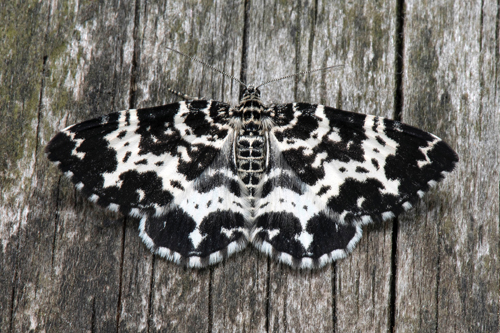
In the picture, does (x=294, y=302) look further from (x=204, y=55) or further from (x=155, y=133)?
(x=204, y=55)

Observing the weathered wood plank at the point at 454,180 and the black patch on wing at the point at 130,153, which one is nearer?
the black patch on wing at the point at 130,153

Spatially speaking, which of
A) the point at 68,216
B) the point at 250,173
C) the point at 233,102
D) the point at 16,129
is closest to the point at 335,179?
the point at 250,173

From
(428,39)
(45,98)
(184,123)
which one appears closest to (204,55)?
(184,123)

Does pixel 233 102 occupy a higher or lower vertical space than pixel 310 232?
higher

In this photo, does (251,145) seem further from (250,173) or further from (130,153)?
(130,153)

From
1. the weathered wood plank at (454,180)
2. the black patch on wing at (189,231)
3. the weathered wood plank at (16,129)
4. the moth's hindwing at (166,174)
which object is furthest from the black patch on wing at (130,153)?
the weathered wood plank at (454,180)

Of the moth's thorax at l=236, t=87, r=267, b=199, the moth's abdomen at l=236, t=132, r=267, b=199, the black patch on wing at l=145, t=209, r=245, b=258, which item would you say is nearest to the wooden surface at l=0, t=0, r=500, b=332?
the black patch on wing at l=145, t=209, r=245, b=258

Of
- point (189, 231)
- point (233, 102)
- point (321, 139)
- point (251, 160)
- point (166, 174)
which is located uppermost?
point (233, 102)

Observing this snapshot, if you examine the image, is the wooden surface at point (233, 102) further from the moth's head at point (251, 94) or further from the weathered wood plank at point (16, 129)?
the moth's head at point (251, 94)
